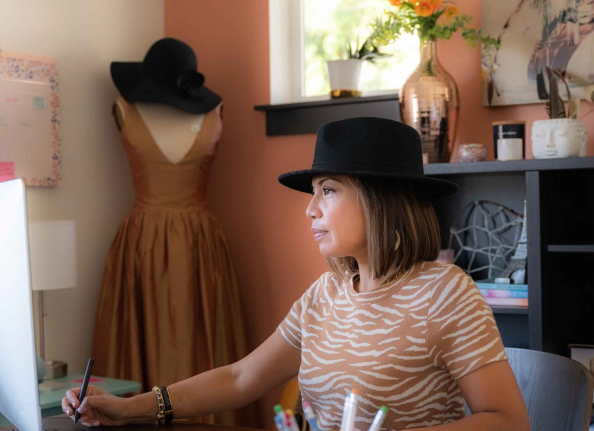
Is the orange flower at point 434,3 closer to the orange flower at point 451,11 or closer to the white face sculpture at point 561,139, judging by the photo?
the orange flower at point 451,11

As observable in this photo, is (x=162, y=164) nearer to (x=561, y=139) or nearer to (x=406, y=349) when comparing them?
(x=561, y=139)

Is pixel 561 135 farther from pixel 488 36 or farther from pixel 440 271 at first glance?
pixel 440 271

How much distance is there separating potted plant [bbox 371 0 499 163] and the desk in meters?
1.34

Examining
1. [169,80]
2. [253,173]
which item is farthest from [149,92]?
[253,173]

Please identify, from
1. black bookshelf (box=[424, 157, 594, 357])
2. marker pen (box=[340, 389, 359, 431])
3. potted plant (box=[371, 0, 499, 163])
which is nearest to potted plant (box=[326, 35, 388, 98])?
potted plant (box=[371, 0, 499, 163])

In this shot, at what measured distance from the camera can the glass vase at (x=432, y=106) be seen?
257 cm

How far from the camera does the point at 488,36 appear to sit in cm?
270

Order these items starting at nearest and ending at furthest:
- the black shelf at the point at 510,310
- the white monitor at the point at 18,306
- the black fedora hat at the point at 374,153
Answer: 1. the white monitor at the point at 18,306
2. the black fedora hat at the point at 374,153
3. the black shelf at the point at 510,310

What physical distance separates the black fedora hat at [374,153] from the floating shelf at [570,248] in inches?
34.2

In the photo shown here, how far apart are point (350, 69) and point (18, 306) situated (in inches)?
86.5

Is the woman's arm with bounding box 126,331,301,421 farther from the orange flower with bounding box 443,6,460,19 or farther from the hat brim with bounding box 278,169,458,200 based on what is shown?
the orange flower with bounding box 443,6,460,19

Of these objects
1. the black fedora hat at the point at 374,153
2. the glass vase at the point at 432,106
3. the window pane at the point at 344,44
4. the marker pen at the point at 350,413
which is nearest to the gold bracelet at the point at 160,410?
the black fedora hat at the point at 374,153

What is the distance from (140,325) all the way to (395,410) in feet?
6.20

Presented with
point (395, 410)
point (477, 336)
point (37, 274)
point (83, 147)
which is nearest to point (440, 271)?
point (477, 336)
